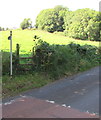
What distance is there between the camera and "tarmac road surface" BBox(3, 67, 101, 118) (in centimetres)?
544

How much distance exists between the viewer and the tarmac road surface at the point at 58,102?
5441 mm

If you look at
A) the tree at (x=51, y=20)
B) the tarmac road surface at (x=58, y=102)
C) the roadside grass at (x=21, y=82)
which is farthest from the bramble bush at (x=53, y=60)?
the tree at (x=51, y=20)

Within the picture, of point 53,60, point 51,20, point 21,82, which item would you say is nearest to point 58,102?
point 21,82

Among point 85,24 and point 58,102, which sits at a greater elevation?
point 85,24

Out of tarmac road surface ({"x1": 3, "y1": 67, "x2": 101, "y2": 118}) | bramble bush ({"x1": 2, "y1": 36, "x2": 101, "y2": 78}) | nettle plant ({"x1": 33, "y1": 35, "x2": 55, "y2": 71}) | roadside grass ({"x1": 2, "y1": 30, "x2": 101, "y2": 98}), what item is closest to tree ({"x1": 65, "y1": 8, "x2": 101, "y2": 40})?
roadside grass ({"x1": 2, "y1": 30, "x2": 101, "y2": 98})

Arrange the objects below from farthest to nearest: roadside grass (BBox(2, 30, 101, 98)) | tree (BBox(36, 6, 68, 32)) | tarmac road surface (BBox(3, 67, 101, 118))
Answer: tree (BBox(36, 6, 68, 32)), roadside grass (BBox(2, 30, 101, 98)), tarmac road surface (BBox(3, 67, 101, 118))

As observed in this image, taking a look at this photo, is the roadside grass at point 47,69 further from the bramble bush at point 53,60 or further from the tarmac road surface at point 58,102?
the tarmac road surface at point 58,102

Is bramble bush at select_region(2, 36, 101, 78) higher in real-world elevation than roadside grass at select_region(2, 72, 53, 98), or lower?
higher

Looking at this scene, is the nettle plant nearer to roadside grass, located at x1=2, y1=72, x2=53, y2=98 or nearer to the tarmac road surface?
roadside grass, located at x1=2, y1=72, x2=53, y2=98

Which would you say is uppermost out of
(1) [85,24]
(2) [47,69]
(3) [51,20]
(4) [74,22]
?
(3) [51,20]

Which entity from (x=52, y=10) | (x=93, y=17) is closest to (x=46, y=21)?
(x=52, y=10)

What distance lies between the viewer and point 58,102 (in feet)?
20.9

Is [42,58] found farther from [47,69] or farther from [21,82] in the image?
[21,82]

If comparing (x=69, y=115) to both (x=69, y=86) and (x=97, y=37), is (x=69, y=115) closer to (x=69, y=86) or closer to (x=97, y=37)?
(x=69, y=86)
